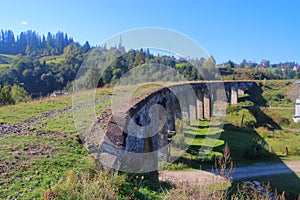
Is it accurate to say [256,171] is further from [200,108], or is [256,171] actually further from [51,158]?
[200,108]

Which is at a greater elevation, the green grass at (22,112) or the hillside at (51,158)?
the green grass at (22,112)

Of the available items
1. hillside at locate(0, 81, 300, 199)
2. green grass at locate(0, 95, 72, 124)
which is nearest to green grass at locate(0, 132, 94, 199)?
hillside at locate(0, 81, 300, 199)

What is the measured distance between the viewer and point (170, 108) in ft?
45.1

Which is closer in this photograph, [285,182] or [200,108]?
[285,182]

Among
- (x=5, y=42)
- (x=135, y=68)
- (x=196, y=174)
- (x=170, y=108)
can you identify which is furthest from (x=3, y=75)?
(x=5, y=42)

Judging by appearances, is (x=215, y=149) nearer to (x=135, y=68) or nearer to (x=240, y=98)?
(x=135, y=68)

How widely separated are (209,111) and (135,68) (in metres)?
13.0

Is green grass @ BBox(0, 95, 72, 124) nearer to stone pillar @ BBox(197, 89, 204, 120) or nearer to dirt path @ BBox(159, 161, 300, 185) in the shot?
dirt path @ BBox(159, 161, 300, 185)

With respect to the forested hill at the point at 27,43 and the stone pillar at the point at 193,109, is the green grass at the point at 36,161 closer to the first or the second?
the stone pillar at the point at 193,109

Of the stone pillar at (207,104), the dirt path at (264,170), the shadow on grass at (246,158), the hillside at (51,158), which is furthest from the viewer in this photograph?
the stone pillar at (207,104)

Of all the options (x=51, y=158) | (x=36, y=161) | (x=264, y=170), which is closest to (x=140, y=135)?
(x=51, y=158)

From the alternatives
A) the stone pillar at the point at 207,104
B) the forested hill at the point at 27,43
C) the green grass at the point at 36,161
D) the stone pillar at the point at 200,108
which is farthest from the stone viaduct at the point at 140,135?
the forested hill at the point at 27,43

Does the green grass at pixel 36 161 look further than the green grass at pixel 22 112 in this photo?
No

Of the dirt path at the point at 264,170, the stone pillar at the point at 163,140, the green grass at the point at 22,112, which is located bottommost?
the dirt path at the point at 264,170
